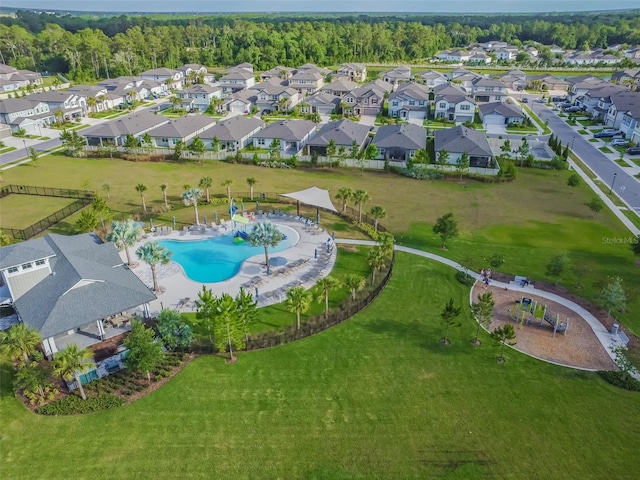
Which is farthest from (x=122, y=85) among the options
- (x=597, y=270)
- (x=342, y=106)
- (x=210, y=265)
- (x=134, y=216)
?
(x=597, y=270)

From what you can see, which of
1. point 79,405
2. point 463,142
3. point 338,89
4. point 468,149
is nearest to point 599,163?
point 468,149

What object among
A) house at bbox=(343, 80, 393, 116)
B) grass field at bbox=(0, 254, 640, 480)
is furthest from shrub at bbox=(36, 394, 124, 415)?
house at bbox=(343, 80, 393, 116)

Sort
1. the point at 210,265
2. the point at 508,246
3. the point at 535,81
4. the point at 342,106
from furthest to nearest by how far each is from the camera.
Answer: the point at 535,81 < the point at 342,106 < the point at 508,246 < the point at 210,265

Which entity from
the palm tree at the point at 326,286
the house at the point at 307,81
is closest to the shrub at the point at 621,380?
the palm tree at the point at 326,286

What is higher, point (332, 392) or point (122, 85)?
point (122, 85)

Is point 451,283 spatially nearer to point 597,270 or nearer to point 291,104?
point 597,270

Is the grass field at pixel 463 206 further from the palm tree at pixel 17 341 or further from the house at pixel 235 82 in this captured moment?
the house at pixel 235 82
